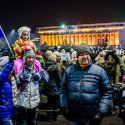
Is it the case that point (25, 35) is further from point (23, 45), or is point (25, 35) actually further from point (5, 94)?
point (5, 94)

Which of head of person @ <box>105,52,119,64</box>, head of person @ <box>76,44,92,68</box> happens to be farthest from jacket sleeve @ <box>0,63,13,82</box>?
head of person @ <box>105,52,119,64</box>

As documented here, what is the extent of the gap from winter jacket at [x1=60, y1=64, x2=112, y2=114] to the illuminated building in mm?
105878

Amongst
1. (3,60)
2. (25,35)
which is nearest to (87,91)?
(3,60)

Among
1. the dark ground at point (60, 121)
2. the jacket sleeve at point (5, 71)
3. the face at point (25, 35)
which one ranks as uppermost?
the face at point (25, 35)

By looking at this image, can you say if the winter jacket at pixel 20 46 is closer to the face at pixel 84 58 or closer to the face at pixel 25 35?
the face at pixel 25 35

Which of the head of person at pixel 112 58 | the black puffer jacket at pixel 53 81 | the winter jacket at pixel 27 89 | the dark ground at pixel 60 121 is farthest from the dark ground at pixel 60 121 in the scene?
the winter jacket at pixel 27 89

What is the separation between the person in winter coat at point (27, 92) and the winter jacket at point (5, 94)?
1.17 feet

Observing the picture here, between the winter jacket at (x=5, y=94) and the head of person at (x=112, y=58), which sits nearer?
the winter jacket at (x=5, y=94)

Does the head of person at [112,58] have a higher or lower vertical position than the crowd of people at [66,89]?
higher

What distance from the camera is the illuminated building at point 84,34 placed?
114 metres

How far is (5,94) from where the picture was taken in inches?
255

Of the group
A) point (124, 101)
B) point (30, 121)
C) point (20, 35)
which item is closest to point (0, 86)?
point (30, 121)

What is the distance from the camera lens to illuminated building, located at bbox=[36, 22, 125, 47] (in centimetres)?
11375

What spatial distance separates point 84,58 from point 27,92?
5.02ft
